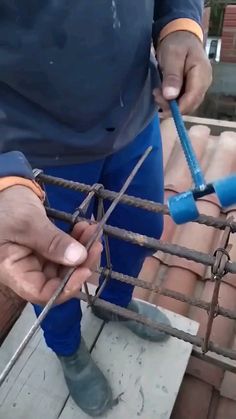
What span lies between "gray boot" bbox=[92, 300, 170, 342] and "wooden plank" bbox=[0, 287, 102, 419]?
0.05 m

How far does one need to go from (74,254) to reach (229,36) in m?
3.18

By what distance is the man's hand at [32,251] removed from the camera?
64 centimetres

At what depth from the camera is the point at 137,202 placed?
31.7 inches

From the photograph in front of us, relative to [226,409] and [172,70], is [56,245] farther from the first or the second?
[226,409]

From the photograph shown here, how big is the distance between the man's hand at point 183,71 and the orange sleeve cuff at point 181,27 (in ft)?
0.05

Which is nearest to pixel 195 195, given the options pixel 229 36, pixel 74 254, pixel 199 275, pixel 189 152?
pixel 189 152

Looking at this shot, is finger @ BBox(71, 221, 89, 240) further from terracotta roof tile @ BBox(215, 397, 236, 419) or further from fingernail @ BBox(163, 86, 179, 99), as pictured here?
terracotta roof tile @ BBox(215, 397, 236, 419)

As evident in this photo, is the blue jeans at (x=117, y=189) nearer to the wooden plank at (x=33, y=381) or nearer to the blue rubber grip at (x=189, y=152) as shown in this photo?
the wooden plank at (x=33, y=381)

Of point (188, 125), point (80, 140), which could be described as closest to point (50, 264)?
point (80, 140)

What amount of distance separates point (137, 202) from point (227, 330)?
2.93 ft

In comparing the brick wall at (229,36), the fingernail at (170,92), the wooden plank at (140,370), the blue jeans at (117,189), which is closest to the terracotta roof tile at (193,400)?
the wooden plank at (140,370)

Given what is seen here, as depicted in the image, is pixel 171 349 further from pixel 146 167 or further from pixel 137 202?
pixel 137 202

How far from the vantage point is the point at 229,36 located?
3301mm

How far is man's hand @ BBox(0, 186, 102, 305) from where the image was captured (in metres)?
0.64
